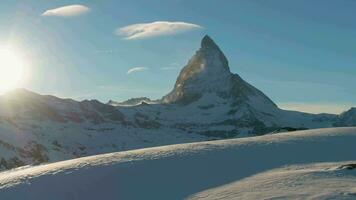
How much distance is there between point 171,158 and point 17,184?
399 inches

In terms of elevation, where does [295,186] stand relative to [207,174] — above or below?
below

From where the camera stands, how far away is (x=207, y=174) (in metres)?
36.5

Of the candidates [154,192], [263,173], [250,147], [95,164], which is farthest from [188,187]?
[250,147]

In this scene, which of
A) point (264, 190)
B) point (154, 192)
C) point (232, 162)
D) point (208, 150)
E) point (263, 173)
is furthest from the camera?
point (208, 150)

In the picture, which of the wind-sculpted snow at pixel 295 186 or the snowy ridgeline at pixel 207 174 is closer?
the wind-sculpted snow at pixel 295 186

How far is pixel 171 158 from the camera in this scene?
39.9 meters

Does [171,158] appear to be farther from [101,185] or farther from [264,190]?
[264,190]

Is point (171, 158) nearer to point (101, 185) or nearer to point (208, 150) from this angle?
point (208, 150)

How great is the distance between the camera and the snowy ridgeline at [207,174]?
1219 inches

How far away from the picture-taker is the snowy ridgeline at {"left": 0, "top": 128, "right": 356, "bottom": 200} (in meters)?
31.0

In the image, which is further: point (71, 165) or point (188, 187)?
point (71, 165)

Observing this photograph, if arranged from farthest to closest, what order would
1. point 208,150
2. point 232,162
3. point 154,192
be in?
point 208,150, point 232,162, point 154,192

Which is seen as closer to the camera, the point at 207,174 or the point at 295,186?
the point at 295,186

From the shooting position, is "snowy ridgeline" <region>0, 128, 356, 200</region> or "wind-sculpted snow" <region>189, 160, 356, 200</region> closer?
"wind-sculpted snow" <region>189, 160, 356, 200</region>
